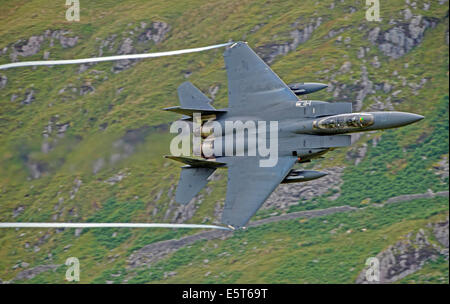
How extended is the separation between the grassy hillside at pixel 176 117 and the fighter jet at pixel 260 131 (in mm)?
11465

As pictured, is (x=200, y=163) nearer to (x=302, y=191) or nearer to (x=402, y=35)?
(x=302, y=191)

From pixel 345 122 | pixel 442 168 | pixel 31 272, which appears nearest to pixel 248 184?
pixel 345 122

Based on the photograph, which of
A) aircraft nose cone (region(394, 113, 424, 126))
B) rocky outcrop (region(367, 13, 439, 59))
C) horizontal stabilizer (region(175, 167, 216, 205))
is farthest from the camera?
rocky outcrop (region(367, 13, 439, 59))

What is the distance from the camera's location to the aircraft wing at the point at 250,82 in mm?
31578

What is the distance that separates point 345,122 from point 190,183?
6.18 meters

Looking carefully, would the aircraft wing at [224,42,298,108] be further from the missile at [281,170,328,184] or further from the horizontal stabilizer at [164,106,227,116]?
the missile at [281,170,328,184]

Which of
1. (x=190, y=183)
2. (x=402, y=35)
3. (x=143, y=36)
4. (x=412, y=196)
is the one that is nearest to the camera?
(x=190, y=183)

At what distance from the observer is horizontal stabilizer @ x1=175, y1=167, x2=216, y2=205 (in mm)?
30922

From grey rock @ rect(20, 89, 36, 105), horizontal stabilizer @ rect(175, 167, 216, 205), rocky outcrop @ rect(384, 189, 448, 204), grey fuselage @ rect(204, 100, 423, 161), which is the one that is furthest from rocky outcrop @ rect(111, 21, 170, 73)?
horizontal stabilizer @ rect(175, 167, 216, 205)

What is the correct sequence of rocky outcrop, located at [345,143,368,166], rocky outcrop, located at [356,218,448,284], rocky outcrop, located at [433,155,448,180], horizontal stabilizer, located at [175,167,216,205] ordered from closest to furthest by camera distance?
horizontal stabilizer, located at [175,167,216,205] → rocky outcrop, located at [356,218,448,284] → rocky outcrop, located at [345,143,368,166] → rocky outcrop, located at [433,155,448,180]

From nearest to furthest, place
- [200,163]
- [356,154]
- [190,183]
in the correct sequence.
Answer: [200,163] < [190,183] < [356,154]

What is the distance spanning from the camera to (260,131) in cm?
3084

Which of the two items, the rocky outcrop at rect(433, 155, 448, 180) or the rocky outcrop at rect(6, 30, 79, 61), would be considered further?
the rocky outcrop at rect(433, 155, 448, 180)
